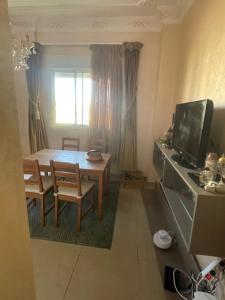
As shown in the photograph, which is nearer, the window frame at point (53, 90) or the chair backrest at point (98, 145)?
the chair backrest at point (98, 145)

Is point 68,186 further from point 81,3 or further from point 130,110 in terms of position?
point 81,3

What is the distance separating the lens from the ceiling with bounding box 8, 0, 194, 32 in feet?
9.27

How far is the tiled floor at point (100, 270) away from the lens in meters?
1.56

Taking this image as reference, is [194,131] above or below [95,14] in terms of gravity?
below

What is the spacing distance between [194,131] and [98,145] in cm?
223

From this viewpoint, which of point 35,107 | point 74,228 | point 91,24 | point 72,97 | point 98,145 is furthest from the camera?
point 72,97

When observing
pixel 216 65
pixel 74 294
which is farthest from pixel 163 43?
pixel 74 294

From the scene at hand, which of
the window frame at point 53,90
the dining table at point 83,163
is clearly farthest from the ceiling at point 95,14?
the dining table at point 83,163

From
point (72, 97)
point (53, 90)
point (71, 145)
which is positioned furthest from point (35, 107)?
point (71, 145)

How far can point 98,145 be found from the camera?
143 inches

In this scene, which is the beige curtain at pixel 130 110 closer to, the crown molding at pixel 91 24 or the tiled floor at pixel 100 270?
the crown molding at pixel 91 24

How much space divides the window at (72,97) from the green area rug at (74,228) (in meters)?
1.89

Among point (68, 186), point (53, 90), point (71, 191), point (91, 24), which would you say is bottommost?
point (71, 191)

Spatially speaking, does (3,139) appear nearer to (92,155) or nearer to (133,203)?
(92,155)
